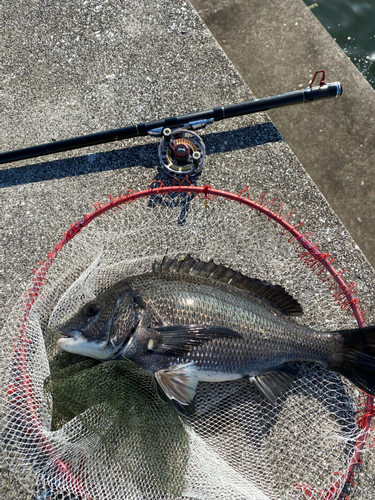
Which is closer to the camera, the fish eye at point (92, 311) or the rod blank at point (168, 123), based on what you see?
the fish eye at point (92, 311)

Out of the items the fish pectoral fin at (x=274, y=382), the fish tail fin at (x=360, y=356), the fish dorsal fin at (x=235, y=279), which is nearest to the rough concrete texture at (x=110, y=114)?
the fish tail fin at (x=360, y=356)

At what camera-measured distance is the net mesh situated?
2.44 m

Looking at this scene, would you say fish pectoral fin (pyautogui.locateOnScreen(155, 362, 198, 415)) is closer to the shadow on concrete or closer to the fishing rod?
the fishing rod

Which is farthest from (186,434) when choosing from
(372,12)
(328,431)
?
(372,12)

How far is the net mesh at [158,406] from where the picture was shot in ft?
8.00

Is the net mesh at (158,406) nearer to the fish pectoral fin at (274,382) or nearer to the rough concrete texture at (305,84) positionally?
the fish pectoral fin at (274,382)

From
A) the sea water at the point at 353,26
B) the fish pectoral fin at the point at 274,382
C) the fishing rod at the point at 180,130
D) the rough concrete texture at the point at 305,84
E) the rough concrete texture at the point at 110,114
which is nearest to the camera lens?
the fish pectoral fin at the point at 274,382

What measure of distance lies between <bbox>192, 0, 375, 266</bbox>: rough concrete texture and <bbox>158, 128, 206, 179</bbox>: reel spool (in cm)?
123

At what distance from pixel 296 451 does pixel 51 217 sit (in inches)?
105

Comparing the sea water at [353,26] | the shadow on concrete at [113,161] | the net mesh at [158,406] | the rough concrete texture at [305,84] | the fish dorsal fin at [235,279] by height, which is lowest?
the net mesh at [158,406]

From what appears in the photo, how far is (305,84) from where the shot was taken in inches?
163

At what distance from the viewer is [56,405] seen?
2555 mm

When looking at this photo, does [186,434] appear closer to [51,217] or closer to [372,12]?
[51,217]

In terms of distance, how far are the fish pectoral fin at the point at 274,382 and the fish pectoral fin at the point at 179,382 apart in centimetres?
44
